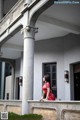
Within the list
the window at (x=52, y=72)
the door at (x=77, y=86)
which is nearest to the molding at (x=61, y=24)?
the door at (x=77, y=86)

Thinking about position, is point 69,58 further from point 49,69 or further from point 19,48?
point 19,48

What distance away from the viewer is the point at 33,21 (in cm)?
1255

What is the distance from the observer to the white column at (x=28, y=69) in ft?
39.5

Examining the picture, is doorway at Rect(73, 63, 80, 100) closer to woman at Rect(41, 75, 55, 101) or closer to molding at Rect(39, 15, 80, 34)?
molding at Rect(39, 15, 80, 34)

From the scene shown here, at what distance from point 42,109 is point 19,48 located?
9.92 metres

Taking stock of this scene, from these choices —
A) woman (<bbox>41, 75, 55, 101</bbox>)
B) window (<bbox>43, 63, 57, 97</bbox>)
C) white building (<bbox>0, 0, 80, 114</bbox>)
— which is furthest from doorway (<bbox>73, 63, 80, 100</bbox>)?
Answer: woman (<bbox>41, 75, 55, 101</bbox>)

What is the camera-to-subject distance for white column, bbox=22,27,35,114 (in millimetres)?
12039

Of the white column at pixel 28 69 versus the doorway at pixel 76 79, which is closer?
the white column at pixel 28 69

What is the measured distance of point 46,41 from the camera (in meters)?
18.1

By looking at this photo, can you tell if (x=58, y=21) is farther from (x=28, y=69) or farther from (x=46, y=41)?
(x=46, y=41)

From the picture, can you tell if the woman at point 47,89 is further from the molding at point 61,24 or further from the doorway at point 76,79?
the doorway at point 76,79

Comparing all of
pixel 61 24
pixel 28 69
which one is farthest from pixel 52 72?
pixel 28 69

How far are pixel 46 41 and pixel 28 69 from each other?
6219 millimetres

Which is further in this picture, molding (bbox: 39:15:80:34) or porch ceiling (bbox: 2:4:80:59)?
molding (bbox: 39:15:80:34)
